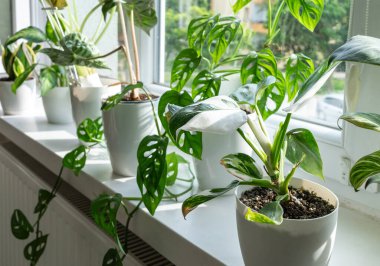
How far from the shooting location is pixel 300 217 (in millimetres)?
520

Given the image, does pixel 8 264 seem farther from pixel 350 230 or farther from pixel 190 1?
pixel 350 230

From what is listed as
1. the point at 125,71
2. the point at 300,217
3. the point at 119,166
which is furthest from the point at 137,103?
the point at 125,71

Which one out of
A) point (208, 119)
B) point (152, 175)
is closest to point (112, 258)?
point (152, 175)

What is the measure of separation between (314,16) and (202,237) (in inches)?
14.6

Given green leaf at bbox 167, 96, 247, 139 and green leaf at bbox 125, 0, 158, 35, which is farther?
green leaf at bbox 125, 0, 158, 35

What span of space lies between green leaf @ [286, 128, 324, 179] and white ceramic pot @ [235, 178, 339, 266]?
72 millimetres

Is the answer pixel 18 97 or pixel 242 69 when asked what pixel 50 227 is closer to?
pixel 18 97

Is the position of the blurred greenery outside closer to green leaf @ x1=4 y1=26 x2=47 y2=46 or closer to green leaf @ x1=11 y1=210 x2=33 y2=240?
green leaf @ x1=4 y1=26 x2=47 y2=46

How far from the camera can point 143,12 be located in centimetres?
95

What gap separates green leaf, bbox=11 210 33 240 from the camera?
1.07 meters

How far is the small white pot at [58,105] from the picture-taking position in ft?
4.12

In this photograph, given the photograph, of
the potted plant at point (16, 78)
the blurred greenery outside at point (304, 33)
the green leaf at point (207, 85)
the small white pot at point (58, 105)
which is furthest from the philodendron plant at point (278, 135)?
the potted plant at point (16, 78)

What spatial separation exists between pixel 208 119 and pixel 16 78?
1.07m

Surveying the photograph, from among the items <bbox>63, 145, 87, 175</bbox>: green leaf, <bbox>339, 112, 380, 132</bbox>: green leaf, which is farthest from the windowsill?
<bbox>339, 112, 380, 132</bbox>: green leaf
